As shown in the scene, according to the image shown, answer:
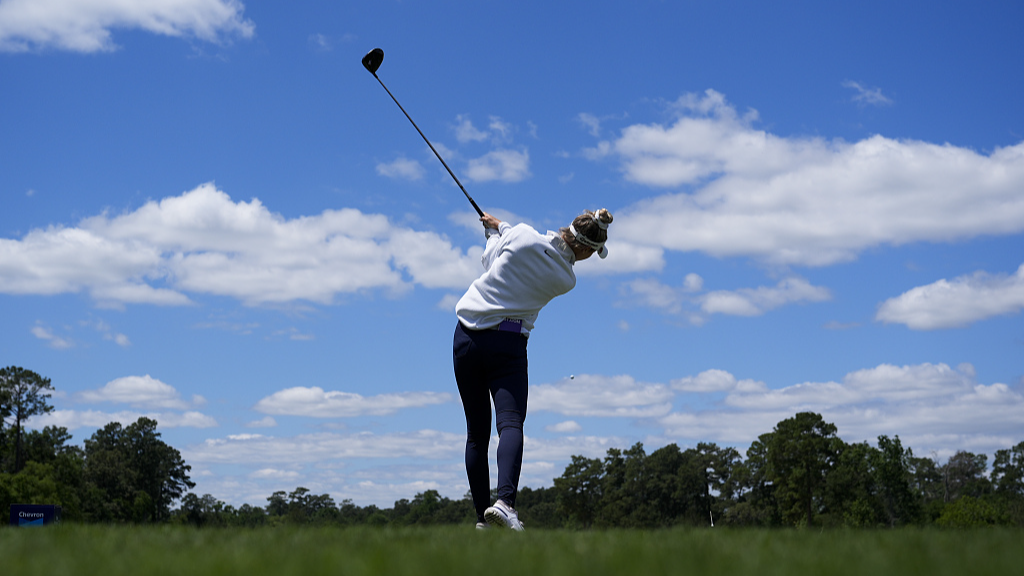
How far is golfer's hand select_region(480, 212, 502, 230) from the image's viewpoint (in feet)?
21.8

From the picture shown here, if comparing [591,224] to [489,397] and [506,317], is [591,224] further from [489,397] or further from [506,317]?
[489,397]

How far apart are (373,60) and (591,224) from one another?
5047mm

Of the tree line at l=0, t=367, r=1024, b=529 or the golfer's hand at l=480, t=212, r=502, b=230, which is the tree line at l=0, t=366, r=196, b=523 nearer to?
the tree line at l=0, t=367, r=1024, b=529

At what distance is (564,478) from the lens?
98.6 meters

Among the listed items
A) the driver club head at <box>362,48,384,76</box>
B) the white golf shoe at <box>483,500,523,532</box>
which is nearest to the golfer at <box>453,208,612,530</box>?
the white golf shoe at <box>483,500,523,532</box>

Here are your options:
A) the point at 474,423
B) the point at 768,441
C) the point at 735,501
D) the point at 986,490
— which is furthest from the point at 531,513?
the point at 474,423

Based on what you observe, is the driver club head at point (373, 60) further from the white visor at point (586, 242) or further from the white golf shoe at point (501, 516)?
the white golf shoe at point (501, 516)

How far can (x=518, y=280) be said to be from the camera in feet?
20.2

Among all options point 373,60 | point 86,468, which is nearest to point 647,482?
point 86,468

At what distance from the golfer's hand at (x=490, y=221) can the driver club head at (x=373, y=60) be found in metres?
4.04

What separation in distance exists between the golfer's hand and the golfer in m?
0.21

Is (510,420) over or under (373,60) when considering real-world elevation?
under

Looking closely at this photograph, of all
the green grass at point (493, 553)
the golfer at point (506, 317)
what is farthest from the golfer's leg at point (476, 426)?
the green grass at point (493, 553)

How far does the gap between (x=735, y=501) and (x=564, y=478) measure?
965 inches
